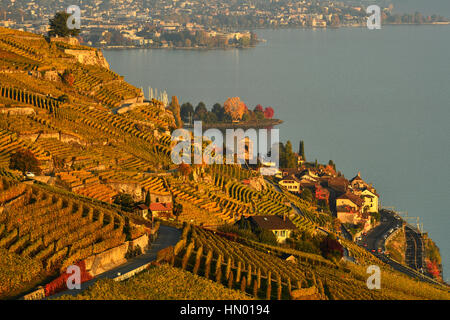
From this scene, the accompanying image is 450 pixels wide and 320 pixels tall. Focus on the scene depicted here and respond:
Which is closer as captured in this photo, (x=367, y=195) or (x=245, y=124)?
(x=367, y=195)

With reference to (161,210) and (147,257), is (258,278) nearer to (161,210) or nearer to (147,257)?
(147,257)

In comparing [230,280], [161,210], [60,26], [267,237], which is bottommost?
[267,237]

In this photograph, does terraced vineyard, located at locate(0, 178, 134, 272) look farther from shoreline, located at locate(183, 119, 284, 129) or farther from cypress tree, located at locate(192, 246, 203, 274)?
shoreline, located at locate(183, 119, 284, 129)

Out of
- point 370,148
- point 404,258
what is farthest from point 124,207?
point 370,148

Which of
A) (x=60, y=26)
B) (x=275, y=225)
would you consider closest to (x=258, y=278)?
(x=275, y=225)

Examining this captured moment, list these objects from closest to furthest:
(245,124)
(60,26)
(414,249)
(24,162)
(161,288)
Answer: (161,288), (24,162), (414,249), (60,26), (245,124)

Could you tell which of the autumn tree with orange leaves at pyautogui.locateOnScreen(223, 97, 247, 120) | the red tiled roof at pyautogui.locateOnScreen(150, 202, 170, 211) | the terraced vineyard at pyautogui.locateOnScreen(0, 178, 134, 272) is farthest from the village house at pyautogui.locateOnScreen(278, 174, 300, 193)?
the autumn tree with orange leaves at pyautogui.locateOnScreen(223, 97, 247, 120)
